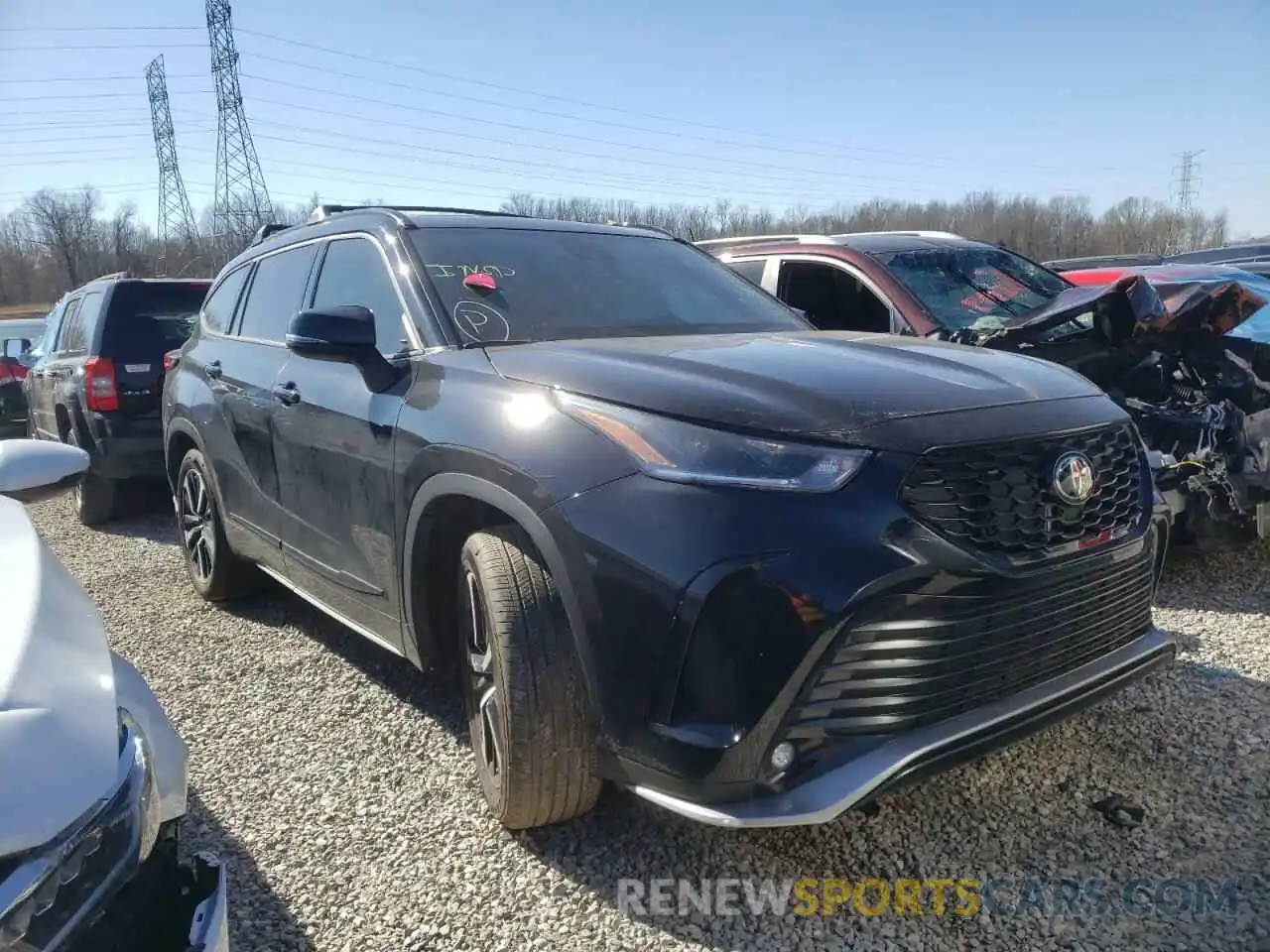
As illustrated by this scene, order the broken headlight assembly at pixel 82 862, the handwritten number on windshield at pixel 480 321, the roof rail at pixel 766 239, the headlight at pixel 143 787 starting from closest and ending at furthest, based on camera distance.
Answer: the broken headlight assembly at pixel 82 862 → the headlight at pixel 143 787 → the handwritten number on windshield at pixel 480 321 → the roof rail at pixel 766 239

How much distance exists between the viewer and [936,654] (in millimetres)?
2143

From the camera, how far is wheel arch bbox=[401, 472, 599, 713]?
7.88 feet

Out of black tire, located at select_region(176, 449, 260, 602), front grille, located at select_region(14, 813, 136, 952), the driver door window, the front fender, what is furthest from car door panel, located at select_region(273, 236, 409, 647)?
the driver door window

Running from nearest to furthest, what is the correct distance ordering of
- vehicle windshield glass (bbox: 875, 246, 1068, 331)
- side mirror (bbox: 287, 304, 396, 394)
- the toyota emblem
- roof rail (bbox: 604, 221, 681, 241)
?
the toyota emblem, side mirror (bbox: 287, 304, 396, 394), roof rail (bbox: 604, 221, 681, 241), vehicle windshield glass (bbox: 875, 246, 1068, 331)

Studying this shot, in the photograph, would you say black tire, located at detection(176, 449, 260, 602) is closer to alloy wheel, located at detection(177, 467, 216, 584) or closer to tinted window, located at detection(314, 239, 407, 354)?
alloy wheel, located at detection(177, 467, 216, 584)

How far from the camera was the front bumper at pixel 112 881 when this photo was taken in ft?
4.60

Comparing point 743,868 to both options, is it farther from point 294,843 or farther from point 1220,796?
point 1220,796

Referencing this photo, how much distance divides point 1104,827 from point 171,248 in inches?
1630

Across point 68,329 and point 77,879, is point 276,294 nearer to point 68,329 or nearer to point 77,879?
point 77,879

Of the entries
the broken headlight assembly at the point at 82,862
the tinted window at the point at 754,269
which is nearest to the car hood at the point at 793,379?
the broken headlight assembly at the point at 82,862

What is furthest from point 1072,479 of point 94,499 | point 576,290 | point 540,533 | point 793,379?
point 94,499

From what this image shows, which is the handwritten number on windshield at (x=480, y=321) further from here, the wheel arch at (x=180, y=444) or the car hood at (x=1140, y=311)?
the car hood at (x=1140, y=311)

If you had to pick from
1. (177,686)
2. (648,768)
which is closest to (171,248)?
(177,686)

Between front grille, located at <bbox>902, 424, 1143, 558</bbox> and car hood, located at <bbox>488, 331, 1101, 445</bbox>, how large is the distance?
0.14 meters
